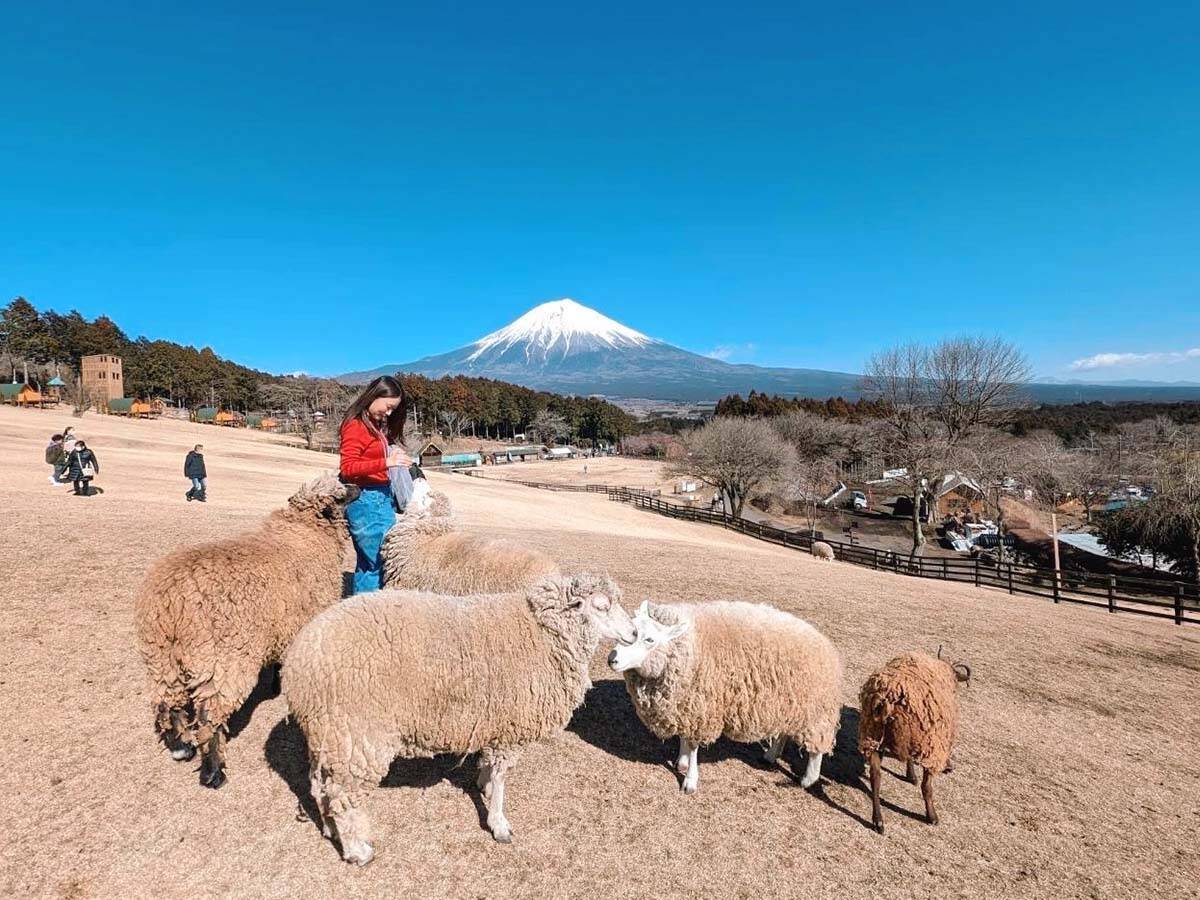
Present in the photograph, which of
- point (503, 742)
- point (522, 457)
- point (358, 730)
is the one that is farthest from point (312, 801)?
point (522, 457)

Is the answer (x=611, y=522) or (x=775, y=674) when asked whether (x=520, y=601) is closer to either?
(x=775, y=674)

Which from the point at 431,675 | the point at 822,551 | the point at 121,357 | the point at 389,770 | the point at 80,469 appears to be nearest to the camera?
the point at 431,675

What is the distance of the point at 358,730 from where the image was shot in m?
3.38

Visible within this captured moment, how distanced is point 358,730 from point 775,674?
3369mm

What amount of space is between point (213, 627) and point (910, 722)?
5.41m

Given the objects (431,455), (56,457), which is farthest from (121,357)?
(56,457)

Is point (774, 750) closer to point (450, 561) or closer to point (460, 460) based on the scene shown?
point (450, 561)

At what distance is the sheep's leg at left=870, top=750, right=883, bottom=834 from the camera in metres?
4.26

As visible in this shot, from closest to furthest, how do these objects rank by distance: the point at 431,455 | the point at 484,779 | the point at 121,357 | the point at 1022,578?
1. the point at 484,779
2. the point at 1022,578
3. the point at 431,455
4. the point at 121,357

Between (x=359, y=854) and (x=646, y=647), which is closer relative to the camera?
(x=359, y=854)

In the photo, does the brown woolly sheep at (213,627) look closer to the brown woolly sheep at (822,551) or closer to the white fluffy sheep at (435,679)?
the white fluffy sheep at (435,679)

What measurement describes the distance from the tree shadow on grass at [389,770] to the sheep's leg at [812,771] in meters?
2.78

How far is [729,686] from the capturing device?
4680 mm

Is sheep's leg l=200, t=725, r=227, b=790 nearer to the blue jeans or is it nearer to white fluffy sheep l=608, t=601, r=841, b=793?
the blue jeans
